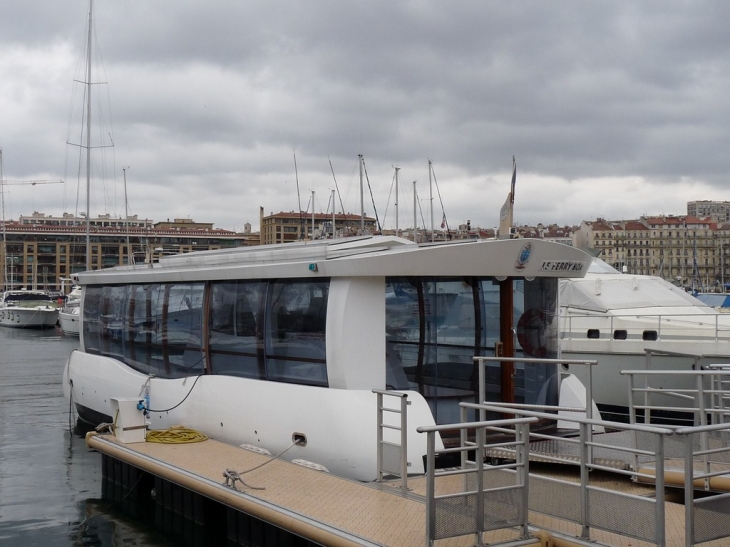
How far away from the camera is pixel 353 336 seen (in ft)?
32.2

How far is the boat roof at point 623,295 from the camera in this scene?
21.3 meters

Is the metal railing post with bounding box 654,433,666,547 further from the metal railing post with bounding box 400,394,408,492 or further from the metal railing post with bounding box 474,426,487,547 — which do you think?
the metal railing post with bounding box 400,394,408,492

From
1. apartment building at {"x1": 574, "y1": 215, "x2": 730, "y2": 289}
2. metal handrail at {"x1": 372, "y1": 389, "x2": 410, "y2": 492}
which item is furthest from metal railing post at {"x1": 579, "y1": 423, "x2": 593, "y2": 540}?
apartment building at {"x1": 574, "y1": 215, "x2": 730, "y2": 289}

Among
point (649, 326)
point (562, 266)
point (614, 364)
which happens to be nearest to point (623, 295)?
point (649, 326)

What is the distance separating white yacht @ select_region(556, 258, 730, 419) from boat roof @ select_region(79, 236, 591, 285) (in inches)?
332

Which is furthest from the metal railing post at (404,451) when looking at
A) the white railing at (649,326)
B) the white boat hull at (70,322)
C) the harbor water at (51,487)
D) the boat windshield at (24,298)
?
the boat windshield at (24,298)

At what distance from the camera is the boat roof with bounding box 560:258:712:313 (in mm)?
21328

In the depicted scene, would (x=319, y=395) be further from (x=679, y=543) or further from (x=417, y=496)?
(x=679, y=543)

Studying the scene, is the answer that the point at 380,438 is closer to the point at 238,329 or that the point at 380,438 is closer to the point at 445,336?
the point at 445,336

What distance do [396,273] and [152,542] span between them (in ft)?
15.2

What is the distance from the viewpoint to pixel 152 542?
427 inches

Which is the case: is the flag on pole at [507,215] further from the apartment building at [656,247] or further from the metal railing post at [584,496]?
the apartment building at [656,247]

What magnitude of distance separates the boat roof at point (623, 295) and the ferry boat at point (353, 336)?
1033cm

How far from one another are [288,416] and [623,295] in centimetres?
1352
